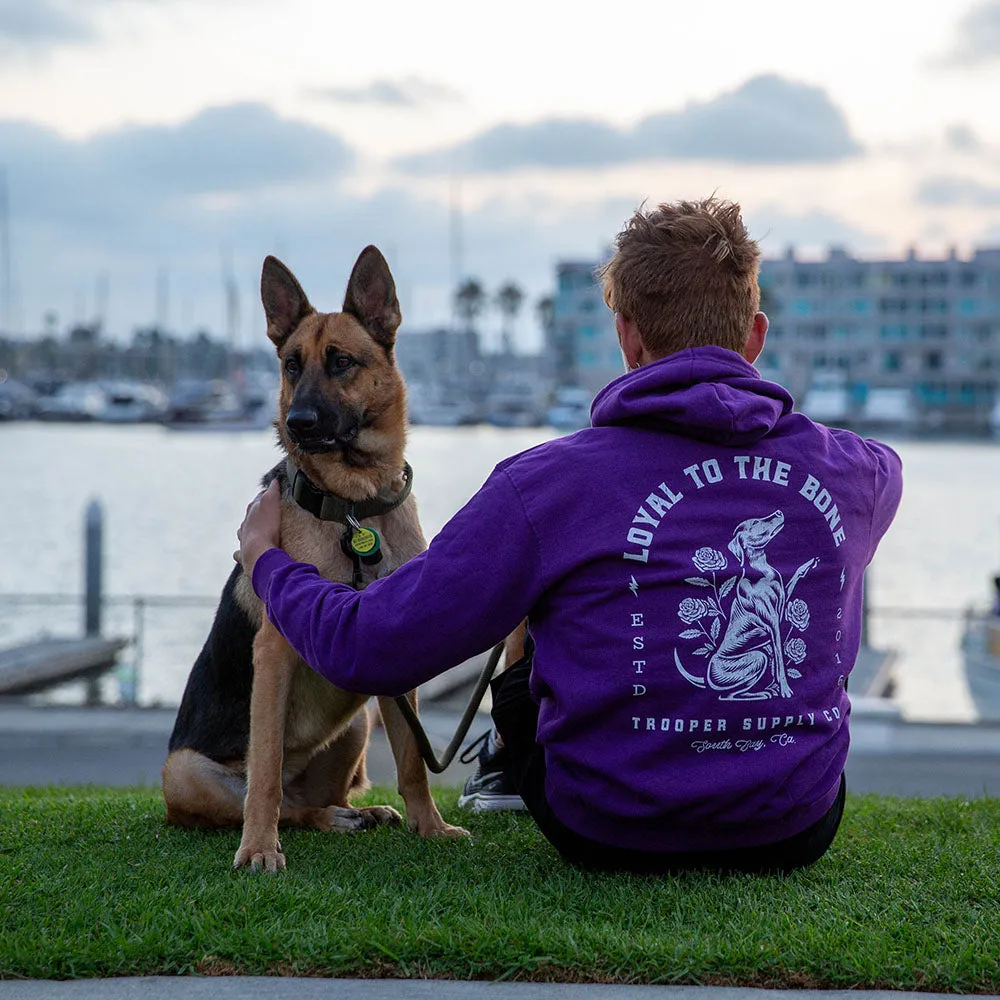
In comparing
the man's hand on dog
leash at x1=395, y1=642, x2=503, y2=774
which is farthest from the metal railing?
the man's hand on dog

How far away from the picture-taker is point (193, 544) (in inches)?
1539

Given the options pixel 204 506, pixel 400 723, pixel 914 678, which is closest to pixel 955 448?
pixel 204 506

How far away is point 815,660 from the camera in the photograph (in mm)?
3225

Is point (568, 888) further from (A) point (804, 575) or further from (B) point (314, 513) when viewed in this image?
(B) point (314, 513)

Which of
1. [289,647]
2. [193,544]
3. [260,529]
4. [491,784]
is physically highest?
[260,529]

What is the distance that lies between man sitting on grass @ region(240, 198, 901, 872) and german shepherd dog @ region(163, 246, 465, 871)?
0.86 meters

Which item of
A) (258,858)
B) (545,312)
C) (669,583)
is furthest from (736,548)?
(545,312)

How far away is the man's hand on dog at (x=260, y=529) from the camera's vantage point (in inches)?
151

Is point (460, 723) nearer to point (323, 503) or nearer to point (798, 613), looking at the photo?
point (323, 503)

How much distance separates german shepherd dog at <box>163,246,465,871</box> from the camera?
425cm

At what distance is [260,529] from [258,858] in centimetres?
102

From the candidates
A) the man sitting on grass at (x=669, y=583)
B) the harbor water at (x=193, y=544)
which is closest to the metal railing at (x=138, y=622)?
the harbor water at (x=193, y=544)

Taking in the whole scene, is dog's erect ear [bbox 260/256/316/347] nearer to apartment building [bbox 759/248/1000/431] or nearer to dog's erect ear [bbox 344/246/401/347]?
dog's erect ear [bbox 344/246/401/347]

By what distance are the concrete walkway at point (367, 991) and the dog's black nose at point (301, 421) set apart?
1991 mm
